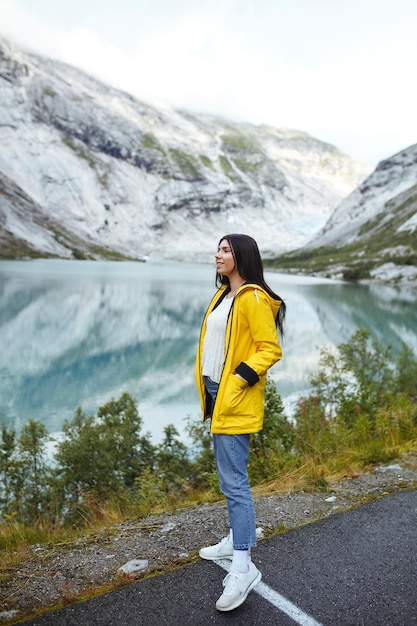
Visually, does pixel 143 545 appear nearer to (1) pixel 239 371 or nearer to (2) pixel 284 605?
(2) pixel 284 605

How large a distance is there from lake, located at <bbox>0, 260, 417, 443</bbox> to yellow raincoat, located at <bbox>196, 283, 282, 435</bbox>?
1646 centimetres

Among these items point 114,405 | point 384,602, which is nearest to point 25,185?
point 114,405

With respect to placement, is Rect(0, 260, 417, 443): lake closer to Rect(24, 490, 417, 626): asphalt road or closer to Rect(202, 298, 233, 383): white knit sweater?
Rect(24, 490, 417, 626): asphalt road

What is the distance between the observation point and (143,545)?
5.16 m

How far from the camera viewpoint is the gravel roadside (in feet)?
14.0

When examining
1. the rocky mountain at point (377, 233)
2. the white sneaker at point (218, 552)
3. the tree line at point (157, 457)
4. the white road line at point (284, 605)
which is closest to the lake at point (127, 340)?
the tree line at point (157, 457)

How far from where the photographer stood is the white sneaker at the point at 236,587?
3.91 meters

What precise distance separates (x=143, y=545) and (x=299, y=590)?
1.73m

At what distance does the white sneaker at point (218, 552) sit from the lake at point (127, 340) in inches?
619

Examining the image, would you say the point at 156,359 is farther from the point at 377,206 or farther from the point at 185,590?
the point at 377,206

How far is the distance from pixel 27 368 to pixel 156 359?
8.95 metres

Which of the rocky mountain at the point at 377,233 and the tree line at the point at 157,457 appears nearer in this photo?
the tree line at the point at 157,457

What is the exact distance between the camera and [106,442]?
44.3 feet

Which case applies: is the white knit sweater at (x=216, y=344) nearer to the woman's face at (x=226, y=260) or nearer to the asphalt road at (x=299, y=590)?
the woman's face at (x=226, y=260)
